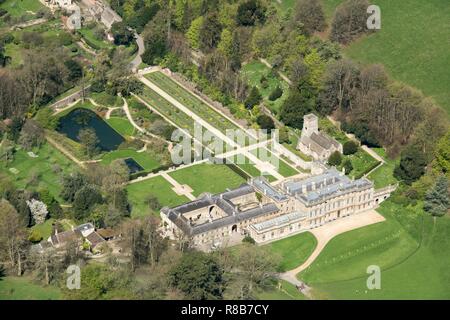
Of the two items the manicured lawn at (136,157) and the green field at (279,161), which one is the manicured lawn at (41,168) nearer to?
the manicured lawn at (136,157)

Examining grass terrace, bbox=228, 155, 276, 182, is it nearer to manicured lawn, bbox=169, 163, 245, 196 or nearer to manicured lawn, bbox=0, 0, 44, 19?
manicured lawn, bbox=169, 163, 245, 196

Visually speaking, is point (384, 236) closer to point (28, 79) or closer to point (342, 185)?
point (342, 185)

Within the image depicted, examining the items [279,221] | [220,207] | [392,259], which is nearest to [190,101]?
[220,207]

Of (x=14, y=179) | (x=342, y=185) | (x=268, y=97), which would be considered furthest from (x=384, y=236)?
(x=14, y=179)

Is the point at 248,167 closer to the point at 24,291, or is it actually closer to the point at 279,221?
the point at 279,221

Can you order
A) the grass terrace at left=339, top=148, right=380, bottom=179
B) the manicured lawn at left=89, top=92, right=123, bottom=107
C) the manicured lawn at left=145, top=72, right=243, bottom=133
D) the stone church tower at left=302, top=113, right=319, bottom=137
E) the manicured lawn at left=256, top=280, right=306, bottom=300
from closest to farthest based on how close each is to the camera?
the manicured lawn at left=256, top=280, right=306, bottom=300 < the grass terrace at left=339, top=148, right=380, bottom=179 < the stone church tower at left=302, top=113, right=319, bottom=137 < the manicured lawn at left=145, top=72, right=243, bottom=133 < the manicured lawn at left=89, top=92, right=123, bottom=107

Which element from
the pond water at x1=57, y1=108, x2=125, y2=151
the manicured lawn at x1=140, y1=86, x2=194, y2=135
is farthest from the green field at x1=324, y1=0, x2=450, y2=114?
the pond water at x1=57, y1=108, x2=125, y2=151
